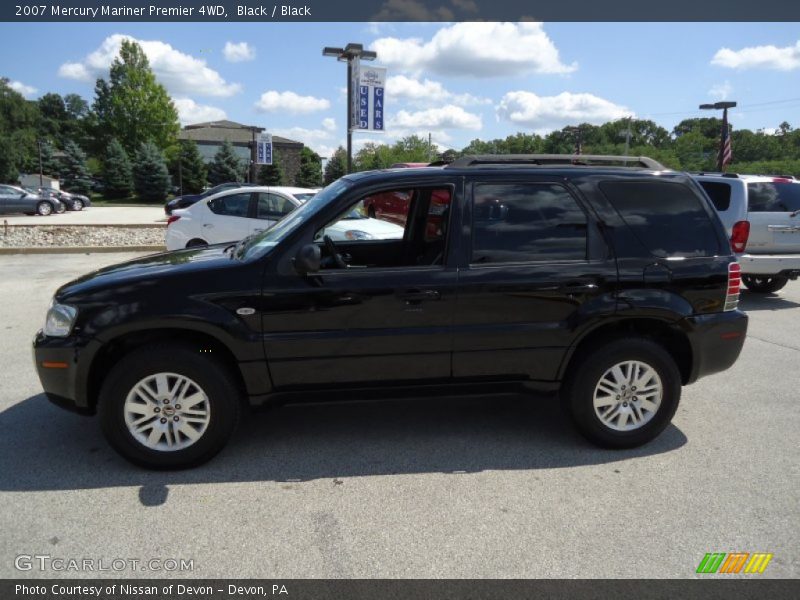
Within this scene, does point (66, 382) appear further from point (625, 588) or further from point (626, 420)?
point (626, 420)

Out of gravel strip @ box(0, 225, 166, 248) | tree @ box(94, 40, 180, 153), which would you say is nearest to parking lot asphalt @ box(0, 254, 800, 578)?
gravel strip @ box(0, 225, 166, 248)

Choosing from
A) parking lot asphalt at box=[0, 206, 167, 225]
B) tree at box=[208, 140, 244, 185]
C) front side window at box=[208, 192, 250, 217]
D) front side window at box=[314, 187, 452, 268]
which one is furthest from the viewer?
tree at box=[208, 140, 244, 185]

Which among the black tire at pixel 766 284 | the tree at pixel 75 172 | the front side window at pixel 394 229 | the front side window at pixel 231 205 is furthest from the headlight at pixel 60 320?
the tree at pixel 75 172

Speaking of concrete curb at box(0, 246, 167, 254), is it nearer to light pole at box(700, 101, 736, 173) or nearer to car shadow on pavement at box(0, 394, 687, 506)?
car shadow on pavement at box(0, 394, 687, 506)

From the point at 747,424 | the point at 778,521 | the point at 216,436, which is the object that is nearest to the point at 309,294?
the point at 216,436

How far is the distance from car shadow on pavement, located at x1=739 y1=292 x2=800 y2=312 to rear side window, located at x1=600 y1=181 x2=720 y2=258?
17.8 feet

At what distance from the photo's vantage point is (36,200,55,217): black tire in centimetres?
3147

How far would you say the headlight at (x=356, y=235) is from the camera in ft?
17.4

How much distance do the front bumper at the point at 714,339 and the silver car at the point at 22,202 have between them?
34.0 metres

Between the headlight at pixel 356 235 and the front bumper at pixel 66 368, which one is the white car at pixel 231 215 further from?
the front bumper at pixel 66 368

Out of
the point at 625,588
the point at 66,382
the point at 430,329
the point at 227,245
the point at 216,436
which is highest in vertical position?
the point at 227,245

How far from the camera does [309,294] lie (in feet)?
12.1

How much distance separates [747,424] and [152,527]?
4.12 metres

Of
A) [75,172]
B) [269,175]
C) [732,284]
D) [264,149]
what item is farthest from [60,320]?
Answer: [269,175]
